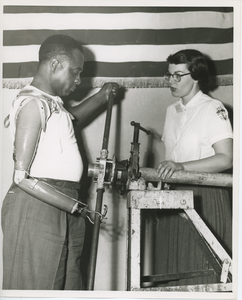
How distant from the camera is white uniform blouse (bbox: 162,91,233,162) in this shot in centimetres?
166

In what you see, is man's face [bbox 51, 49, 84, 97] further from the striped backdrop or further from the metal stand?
the metal stand

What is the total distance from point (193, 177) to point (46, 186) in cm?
60

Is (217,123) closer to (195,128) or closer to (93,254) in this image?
(195,128)

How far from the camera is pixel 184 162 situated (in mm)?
1610

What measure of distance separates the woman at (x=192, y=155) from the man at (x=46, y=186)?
40cm

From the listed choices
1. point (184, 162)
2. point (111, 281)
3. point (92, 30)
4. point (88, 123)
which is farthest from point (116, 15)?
point (111, 281)

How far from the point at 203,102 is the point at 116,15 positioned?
1.92 feet

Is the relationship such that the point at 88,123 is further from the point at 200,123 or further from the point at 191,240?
the point at 191,240

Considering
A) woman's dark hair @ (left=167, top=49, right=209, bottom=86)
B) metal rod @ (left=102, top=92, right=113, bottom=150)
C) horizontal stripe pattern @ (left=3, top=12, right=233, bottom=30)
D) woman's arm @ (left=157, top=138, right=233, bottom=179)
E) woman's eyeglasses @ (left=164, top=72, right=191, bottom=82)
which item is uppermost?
horizontal stripe pattern @ (left=3, top=12, right=233, bottom=30)

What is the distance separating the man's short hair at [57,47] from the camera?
1.65 m

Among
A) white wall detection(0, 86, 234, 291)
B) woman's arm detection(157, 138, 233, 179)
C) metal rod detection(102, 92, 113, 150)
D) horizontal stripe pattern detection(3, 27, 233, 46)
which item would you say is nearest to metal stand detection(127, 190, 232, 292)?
woman's arm detection(157, 138, 233, 179)

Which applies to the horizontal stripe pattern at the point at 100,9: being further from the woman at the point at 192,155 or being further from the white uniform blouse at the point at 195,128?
the white uniform blouse at the point at 195,128

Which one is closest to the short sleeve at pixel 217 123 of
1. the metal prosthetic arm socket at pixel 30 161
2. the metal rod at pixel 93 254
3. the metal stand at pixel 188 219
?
the metal stand at pixel 188 219

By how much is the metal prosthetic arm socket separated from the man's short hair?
0.29 m
